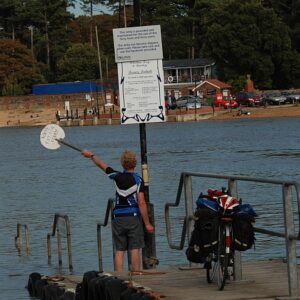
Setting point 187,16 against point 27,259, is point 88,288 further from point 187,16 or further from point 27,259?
point 187,16

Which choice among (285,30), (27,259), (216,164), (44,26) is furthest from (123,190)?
(44,26)

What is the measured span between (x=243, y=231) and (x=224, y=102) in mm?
110962

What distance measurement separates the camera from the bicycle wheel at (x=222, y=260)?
1173cm

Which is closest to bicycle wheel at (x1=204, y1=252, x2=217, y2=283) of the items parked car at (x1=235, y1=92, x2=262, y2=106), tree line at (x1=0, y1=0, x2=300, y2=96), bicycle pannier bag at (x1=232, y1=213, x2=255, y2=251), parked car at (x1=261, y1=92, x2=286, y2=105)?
bicycle pannier bag at (x1=232, y1=213, x2=255, y2=251)

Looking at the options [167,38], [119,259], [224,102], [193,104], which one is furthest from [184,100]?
[119,259]

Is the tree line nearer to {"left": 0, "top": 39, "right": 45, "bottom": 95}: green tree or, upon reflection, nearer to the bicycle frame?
{"left": 0, "top": 39, "right": 45, "bottom": 95}: green tree

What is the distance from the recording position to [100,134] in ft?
347

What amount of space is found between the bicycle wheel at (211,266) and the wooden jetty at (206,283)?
0.08m

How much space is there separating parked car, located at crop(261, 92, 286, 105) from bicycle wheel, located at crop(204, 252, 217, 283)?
10593cm

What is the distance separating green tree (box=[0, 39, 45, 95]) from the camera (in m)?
136

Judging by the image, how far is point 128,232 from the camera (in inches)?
565

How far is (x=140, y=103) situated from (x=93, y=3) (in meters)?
144

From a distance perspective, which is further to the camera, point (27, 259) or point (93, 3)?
point (93, 3)

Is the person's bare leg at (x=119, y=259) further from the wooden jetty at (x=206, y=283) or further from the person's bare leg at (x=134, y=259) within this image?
the wooden jetty at (x=206, y=283)
